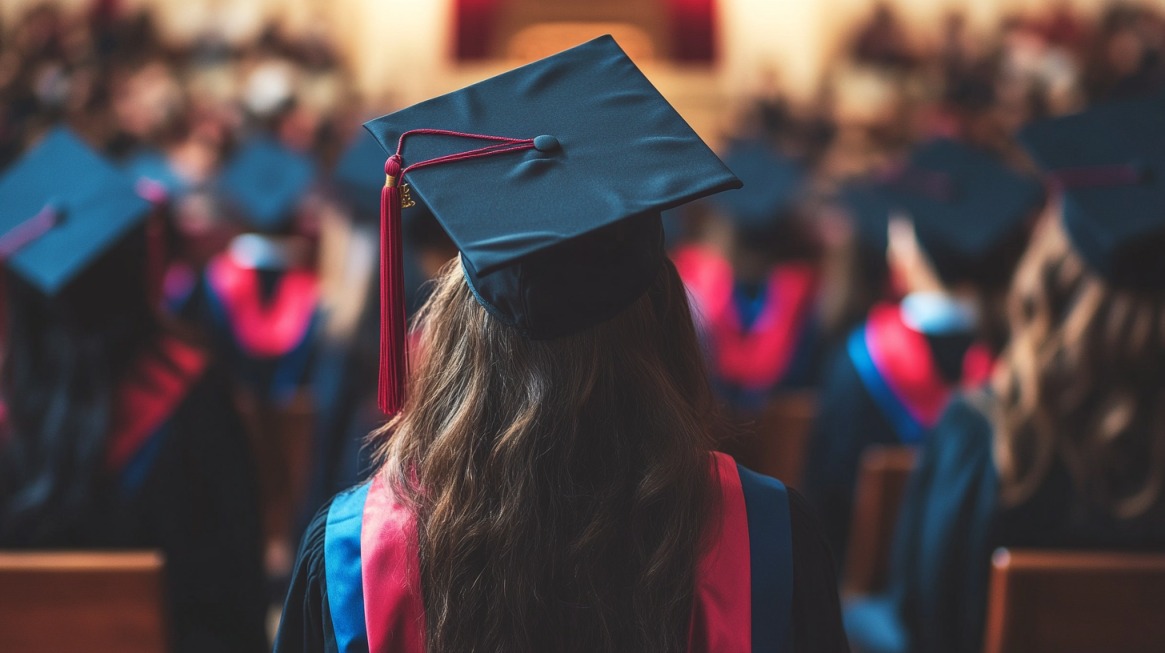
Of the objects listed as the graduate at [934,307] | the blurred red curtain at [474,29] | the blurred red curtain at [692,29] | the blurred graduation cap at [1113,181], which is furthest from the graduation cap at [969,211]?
the blurred red curtain at [474,29]

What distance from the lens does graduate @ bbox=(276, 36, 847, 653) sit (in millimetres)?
1091

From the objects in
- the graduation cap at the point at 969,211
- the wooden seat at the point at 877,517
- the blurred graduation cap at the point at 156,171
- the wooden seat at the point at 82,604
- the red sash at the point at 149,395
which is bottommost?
the wooden seat at the point at 877,517

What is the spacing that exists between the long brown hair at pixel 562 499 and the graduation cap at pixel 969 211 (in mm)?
2052

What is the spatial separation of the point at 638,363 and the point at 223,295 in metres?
3.06

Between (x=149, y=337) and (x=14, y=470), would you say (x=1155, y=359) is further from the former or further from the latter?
(x=14, y=470)

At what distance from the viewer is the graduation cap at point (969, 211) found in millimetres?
2904

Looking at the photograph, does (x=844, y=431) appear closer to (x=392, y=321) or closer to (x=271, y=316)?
(x=271, y=316)

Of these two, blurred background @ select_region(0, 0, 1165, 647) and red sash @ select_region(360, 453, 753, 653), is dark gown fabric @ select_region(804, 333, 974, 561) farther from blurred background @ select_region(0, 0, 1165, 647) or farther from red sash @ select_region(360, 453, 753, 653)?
red sash @ select_region(360, 453, 753, 653)

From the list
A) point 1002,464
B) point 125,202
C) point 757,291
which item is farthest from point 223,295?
point 1002,464

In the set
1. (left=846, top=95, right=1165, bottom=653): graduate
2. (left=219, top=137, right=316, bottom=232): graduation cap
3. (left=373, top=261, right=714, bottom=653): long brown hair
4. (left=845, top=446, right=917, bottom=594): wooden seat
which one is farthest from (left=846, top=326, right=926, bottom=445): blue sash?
(left=219, top=137, right=316, bottom=232): graduation cap

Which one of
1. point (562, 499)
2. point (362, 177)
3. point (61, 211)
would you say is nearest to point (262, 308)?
point (362, 177)

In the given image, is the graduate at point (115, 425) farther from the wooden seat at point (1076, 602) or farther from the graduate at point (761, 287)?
the graduate at point (761, 287)

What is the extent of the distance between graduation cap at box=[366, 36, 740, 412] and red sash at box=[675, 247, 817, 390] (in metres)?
3.03

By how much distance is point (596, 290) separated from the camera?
3.66ft
